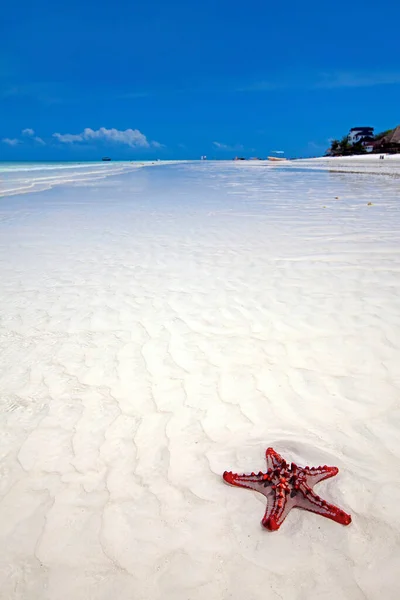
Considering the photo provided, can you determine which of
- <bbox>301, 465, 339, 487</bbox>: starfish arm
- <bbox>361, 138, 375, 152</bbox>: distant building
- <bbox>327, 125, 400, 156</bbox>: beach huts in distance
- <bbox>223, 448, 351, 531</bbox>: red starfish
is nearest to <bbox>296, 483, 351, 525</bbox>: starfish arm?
<bbox>223, 448, 351, 531</bbox>: red starfish

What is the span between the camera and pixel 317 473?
2.33 m

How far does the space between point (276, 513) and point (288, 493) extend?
119mm

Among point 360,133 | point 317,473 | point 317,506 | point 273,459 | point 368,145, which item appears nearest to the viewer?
point 317,506

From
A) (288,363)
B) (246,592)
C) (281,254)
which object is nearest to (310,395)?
(288,363)

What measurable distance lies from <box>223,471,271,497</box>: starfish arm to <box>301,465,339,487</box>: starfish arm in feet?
0.75

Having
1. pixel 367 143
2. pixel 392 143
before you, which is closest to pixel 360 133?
pixel 367 143

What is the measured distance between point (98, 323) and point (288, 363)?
2183 mm

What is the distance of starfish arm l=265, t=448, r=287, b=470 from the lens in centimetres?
232

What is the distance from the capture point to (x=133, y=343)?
411 centimetres

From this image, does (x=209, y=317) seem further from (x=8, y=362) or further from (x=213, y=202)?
(x=213, y=202)

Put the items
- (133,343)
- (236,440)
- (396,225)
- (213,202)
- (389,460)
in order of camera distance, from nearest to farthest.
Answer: (389,460)
(236,440)
(133,343)
(396,225)
(213,202)

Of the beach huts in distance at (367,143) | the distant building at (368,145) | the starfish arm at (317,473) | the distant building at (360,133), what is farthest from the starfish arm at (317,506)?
the distant building at (360,133)

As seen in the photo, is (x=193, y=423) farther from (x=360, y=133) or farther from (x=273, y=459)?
(x=360, y=133)

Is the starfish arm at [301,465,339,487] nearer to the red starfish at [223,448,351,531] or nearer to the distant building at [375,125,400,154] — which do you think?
the red starfish at [223,448,351,531]
